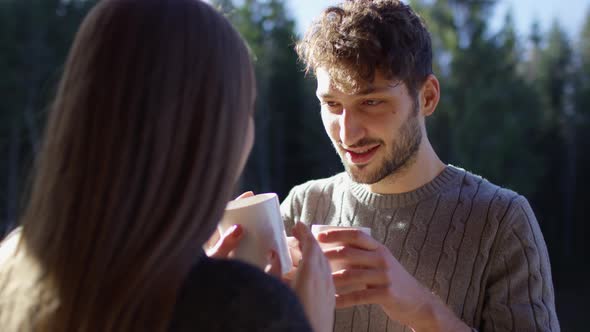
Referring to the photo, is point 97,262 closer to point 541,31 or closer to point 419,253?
point 419,253

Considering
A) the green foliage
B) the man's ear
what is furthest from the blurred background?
the man's ear

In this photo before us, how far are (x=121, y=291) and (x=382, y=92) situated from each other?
1.06 meters

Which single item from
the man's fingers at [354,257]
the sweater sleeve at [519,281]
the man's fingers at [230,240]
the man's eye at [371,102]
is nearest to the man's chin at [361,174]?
the man's eye at [371,102]

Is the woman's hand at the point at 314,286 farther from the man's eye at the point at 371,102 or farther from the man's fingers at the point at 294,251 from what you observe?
the man's eye at the point at 371,102

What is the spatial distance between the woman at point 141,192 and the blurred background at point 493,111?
13.1 metres

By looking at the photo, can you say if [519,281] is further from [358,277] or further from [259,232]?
[259,232]

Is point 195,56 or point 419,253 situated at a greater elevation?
point 195,56

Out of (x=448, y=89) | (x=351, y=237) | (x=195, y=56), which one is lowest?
(x=448, y=89)

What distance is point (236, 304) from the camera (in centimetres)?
83

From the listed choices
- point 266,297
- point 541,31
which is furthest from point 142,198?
point 541,31

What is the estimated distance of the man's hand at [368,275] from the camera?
50.0 inches

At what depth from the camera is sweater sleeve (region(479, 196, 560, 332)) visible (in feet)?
4.97

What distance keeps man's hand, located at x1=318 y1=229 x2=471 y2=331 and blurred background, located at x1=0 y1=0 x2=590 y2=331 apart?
12.6 metres

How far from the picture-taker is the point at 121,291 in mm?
824
